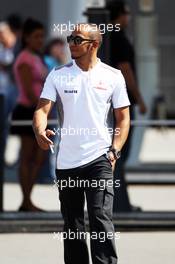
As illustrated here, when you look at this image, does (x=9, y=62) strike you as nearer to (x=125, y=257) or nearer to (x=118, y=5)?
(x=118, y=5)

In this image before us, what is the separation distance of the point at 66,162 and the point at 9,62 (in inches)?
319

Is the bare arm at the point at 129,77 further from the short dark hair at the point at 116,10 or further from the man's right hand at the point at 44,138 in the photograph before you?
the man's right hand at the point at 44,138

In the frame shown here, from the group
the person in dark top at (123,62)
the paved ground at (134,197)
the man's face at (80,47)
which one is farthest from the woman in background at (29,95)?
the man's face at (80,47)

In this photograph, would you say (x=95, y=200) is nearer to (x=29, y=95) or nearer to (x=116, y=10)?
(x=116, y=10)

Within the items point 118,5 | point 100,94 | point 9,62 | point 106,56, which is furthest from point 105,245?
point 9,62

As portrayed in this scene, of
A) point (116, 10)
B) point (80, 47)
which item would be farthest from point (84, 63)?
point (116, 10)

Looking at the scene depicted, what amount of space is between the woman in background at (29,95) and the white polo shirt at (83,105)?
10.2 ft

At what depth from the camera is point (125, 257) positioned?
7.86m

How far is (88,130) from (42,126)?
27 cm

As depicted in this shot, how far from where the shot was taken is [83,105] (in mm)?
6449

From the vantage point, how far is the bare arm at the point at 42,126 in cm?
638

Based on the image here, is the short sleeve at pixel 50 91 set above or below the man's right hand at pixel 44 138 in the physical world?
above

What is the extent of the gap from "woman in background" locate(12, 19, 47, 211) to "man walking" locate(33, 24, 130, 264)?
10.0ft

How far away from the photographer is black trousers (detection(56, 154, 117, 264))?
6.48 m
